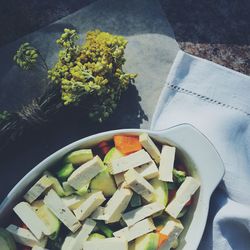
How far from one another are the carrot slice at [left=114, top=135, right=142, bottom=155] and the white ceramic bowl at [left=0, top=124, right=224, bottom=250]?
13 mm

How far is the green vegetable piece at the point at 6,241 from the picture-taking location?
106 centimetres

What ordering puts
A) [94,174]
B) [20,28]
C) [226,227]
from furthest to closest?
[20,28], [226,227], [94,174]

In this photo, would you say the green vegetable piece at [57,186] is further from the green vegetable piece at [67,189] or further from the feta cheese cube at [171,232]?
the feta cheese cube at [171,232]

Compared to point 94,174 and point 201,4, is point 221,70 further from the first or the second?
point 94,174

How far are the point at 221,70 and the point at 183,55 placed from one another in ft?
0.34

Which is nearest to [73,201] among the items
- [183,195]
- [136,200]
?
[136,200]

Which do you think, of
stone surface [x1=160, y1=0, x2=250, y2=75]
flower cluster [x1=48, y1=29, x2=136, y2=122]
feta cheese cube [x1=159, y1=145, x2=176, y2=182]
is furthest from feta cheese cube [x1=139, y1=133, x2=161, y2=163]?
stone surface [x1=160, y1=0, x2=250, y2=75]

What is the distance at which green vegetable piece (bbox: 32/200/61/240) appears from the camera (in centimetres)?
109

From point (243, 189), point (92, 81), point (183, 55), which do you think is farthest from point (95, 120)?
point (243, 189)

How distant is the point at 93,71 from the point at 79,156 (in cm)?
19

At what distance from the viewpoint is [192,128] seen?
42.5 inches

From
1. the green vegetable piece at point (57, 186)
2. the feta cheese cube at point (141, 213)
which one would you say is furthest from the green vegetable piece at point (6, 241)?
the feta cheese cube at point (141, 213)

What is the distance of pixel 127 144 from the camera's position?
3.64ft

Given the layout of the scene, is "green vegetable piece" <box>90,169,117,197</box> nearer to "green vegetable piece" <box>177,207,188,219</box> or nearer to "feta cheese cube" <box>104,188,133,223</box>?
"feta cheese cube" <box>104,188,133,223</box>
